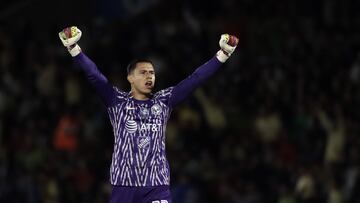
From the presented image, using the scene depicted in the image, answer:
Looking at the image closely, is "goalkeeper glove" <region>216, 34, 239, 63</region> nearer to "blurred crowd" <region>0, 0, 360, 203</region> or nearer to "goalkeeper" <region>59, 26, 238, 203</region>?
"goalkeeper" <region>59, 26, 238, 203</region>

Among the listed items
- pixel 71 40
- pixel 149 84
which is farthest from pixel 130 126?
pixel 71 40

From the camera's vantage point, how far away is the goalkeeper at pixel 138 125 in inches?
419

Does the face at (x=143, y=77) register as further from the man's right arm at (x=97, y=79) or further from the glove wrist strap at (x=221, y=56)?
the glove wrist strap at (x=221, y=56)

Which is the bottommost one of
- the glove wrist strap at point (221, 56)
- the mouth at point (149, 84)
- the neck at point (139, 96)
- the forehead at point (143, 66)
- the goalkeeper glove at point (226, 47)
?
the neck at point (139, 96)

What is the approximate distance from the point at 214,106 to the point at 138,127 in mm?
8459

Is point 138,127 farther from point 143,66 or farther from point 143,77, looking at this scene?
point 143,66

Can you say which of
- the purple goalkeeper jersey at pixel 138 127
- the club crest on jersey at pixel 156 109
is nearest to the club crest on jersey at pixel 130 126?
the purple goalkeeper jersey at pixel 138 127

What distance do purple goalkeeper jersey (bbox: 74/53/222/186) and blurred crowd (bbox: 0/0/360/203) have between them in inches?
229

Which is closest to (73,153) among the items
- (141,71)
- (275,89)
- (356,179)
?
(275,89)

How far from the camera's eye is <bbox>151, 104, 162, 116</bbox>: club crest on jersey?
10.8m

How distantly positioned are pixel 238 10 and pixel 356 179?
6114mm

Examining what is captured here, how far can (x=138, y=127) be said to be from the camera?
1071 centimetres

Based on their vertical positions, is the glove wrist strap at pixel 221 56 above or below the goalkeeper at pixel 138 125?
above

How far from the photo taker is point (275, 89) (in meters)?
19.3
